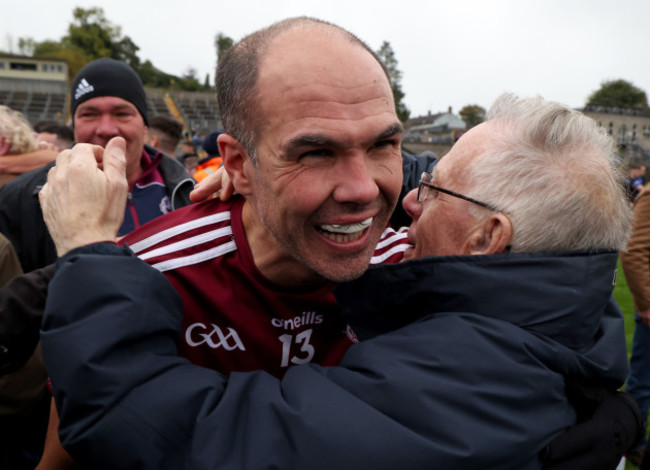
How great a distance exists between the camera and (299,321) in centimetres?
197

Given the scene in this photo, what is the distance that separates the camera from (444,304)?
1.57 metres

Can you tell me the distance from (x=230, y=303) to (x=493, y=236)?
0.93 meters

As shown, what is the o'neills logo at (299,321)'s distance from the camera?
193cm

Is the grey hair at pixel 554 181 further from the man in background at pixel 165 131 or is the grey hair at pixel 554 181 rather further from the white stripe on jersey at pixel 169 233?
the man in background at pixel 165 131

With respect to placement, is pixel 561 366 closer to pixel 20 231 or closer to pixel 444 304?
pixel 444 304

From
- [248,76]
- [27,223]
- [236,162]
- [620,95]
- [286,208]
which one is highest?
[620,95]

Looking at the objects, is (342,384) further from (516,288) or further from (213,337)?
(213,337)

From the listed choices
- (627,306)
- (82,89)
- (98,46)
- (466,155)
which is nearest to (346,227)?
(466,155)

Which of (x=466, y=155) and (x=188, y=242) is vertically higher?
(x=466, y=155)

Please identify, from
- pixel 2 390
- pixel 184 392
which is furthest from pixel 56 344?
pixel 2 390

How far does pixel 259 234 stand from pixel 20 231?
185cm

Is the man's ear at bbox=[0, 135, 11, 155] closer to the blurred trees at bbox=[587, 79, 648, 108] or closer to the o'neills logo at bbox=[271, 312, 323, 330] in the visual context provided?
the o'neills logo at bbox=[271, 312, 323, 330]

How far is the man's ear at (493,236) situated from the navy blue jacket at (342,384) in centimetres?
13

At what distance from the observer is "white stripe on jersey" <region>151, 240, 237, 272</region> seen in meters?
1.87
